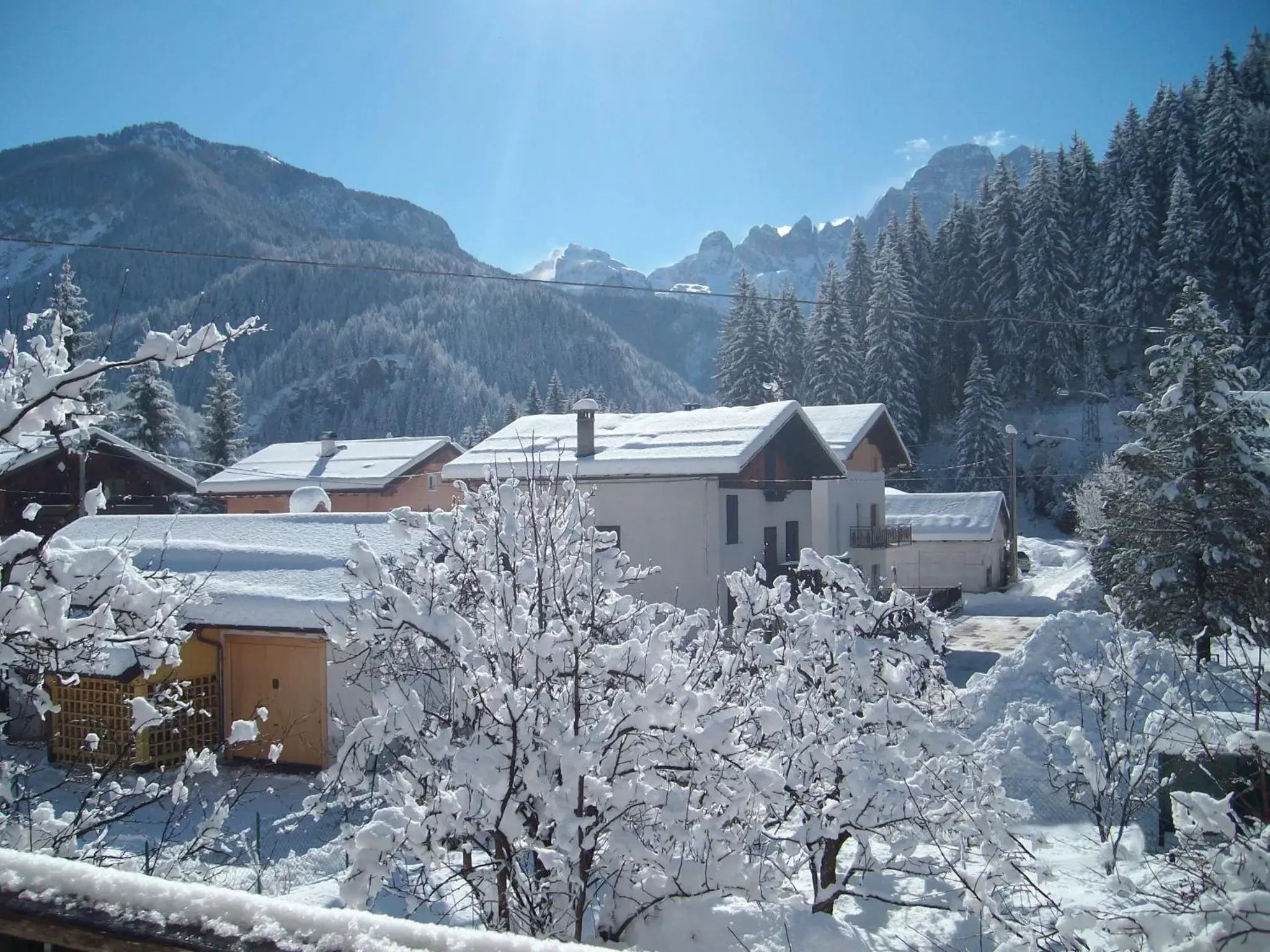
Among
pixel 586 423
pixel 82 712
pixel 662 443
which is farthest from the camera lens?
pixel 586 423

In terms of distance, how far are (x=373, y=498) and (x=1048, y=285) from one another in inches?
1921

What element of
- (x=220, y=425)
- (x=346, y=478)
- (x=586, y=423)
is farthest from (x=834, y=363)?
(x=220, y=425)

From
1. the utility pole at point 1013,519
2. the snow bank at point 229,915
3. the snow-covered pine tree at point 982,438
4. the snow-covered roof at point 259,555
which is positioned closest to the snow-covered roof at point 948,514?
the utility pole at point 1013,519

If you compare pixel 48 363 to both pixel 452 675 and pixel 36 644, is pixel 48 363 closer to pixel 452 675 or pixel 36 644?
pixel 36 644

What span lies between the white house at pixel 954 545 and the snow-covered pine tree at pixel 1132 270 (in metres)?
23.1

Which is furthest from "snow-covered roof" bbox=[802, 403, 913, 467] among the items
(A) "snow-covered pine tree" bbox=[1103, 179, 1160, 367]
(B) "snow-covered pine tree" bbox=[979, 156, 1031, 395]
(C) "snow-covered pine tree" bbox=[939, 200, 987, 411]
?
(A) "snow-covered pine tree" bbox=[1103, 179, 1160, 367]

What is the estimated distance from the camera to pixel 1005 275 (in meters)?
64.6

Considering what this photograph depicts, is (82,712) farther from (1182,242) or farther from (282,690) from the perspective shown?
(1182,242)

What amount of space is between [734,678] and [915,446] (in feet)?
190

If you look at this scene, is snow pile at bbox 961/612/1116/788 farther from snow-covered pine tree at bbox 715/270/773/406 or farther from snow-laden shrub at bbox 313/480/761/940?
snow-covered pine tree at bbox 715/270/773/406

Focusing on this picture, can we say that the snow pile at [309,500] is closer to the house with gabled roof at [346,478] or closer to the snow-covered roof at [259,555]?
the snow-covered roof at [259,555]

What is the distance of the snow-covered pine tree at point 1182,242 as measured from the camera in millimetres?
57719

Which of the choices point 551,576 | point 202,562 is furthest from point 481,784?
point 202,562

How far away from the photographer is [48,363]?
496 centimetres
